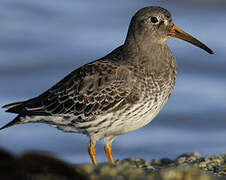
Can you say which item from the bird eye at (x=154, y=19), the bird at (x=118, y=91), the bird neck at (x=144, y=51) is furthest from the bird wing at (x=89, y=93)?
the bird eye at (x=154, y=19)

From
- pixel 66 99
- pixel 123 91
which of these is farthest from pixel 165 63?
pixel 66 99

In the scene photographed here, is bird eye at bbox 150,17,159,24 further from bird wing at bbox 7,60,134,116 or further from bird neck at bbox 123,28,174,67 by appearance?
bird wing at bbox 7,60,134,116

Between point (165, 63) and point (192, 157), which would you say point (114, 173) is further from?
point (192, 157)

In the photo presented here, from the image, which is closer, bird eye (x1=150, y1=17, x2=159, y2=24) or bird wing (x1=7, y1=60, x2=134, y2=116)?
bird wing (x1=7, y1=60, x2=134, y2=116)

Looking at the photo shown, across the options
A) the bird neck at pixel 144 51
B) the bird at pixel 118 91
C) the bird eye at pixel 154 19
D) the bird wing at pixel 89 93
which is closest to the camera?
the bird at pixel 118 91

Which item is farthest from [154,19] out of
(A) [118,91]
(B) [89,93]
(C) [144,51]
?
(B) [89,93]

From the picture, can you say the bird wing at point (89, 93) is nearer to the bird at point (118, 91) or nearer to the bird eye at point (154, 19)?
the bird at point (118, 91)

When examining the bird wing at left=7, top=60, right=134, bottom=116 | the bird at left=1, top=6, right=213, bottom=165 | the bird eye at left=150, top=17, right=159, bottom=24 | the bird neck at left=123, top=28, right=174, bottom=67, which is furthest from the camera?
the bird eye at left=150, top=17, right=159, bottom=24

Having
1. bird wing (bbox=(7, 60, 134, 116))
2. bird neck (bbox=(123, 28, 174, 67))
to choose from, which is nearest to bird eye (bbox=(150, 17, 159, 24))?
bird neck (bbox=(123, 28, 174, 67))

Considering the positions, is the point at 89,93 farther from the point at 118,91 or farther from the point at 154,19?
the point at 154,19
